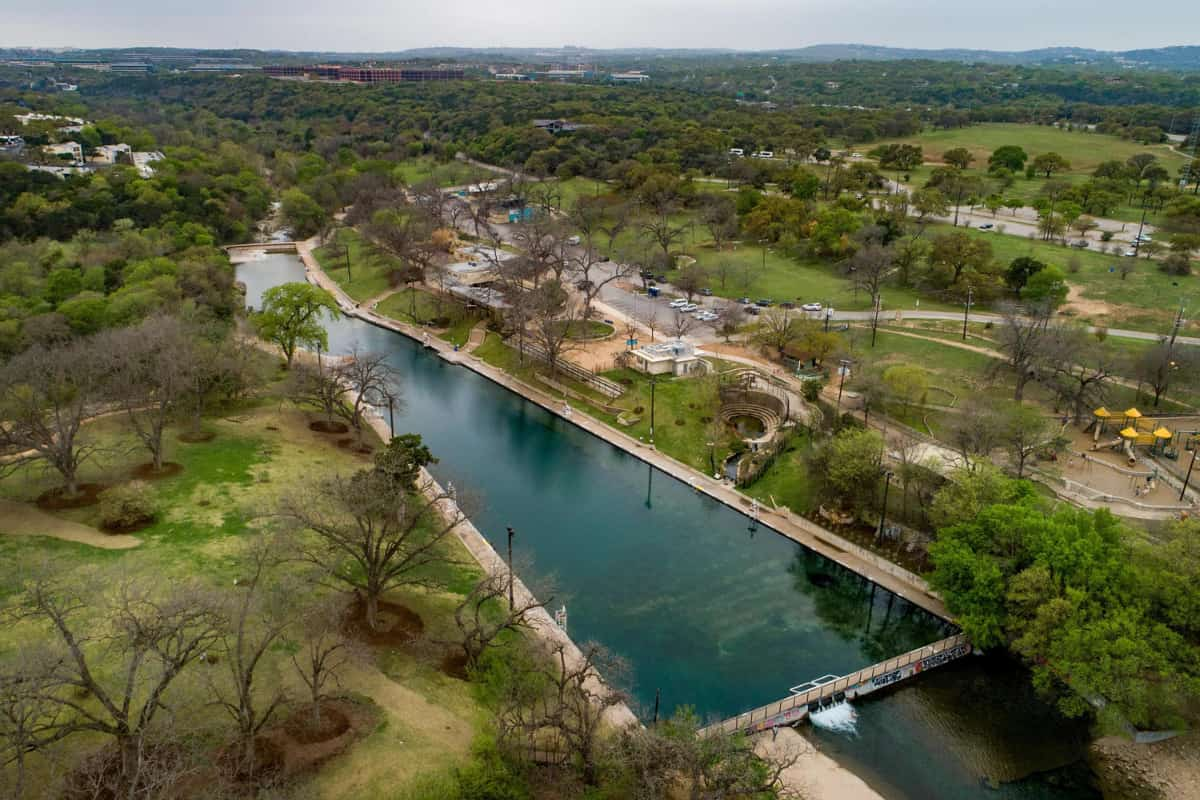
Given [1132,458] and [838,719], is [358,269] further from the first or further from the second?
[1132,458]

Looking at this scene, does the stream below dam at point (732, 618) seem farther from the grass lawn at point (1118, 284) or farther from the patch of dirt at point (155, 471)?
the grass lawn at point (1118, 284)

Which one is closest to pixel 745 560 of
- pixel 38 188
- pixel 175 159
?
pixel 38 188

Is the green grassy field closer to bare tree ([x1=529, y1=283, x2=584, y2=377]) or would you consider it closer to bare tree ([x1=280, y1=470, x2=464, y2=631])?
bare tree ([x1=280, y1=470, x2=464, y2=631])

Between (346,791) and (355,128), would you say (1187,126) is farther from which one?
(346,791)

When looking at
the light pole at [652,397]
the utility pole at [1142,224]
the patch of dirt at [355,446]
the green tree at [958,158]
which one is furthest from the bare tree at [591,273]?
the green tree at [958,158]

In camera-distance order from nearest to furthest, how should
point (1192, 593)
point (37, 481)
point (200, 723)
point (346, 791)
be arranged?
point (346, 791)
point (200, 723)
point (1192, 593)
point (37, 481)

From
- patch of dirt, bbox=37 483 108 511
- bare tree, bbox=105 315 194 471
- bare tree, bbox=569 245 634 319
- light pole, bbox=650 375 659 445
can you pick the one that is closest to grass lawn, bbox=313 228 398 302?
bare tree, bbox=569 245 634 319
